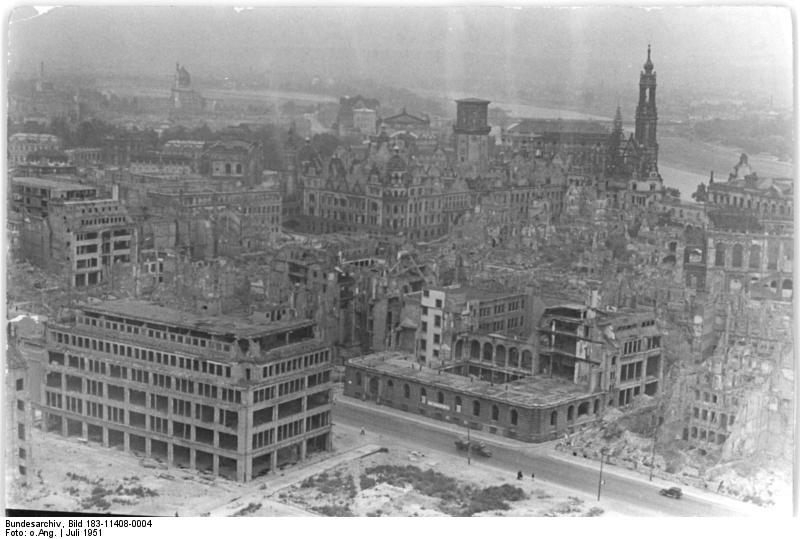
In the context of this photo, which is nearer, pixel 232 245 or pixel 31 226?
pixel 31 226

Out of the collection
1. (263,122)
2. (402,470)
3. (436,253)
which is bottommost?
(402,470)

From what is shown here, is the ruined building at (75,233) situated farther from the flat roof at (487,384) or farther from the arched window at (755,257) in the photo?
the arched window at (755,257)

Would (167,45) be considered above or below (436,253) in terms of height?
above

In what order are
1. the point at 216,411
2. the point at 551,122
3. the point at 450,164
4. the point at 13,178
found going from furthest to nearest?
the point at 450,164 → the point at 551,122 → the point at 13,178 → the point at 216,411

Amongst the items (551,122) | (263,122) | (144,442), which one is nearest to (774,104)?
(551,122)

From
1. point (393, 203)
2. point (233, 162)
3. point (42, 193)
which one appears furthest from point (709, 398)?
point (42, 193)

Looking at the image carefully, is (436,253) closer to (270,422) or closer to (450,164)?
(450,164)

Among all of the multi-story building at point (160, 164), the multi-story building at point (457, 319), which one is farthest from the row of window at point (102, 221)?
the multi-story building at point (457, 319)
